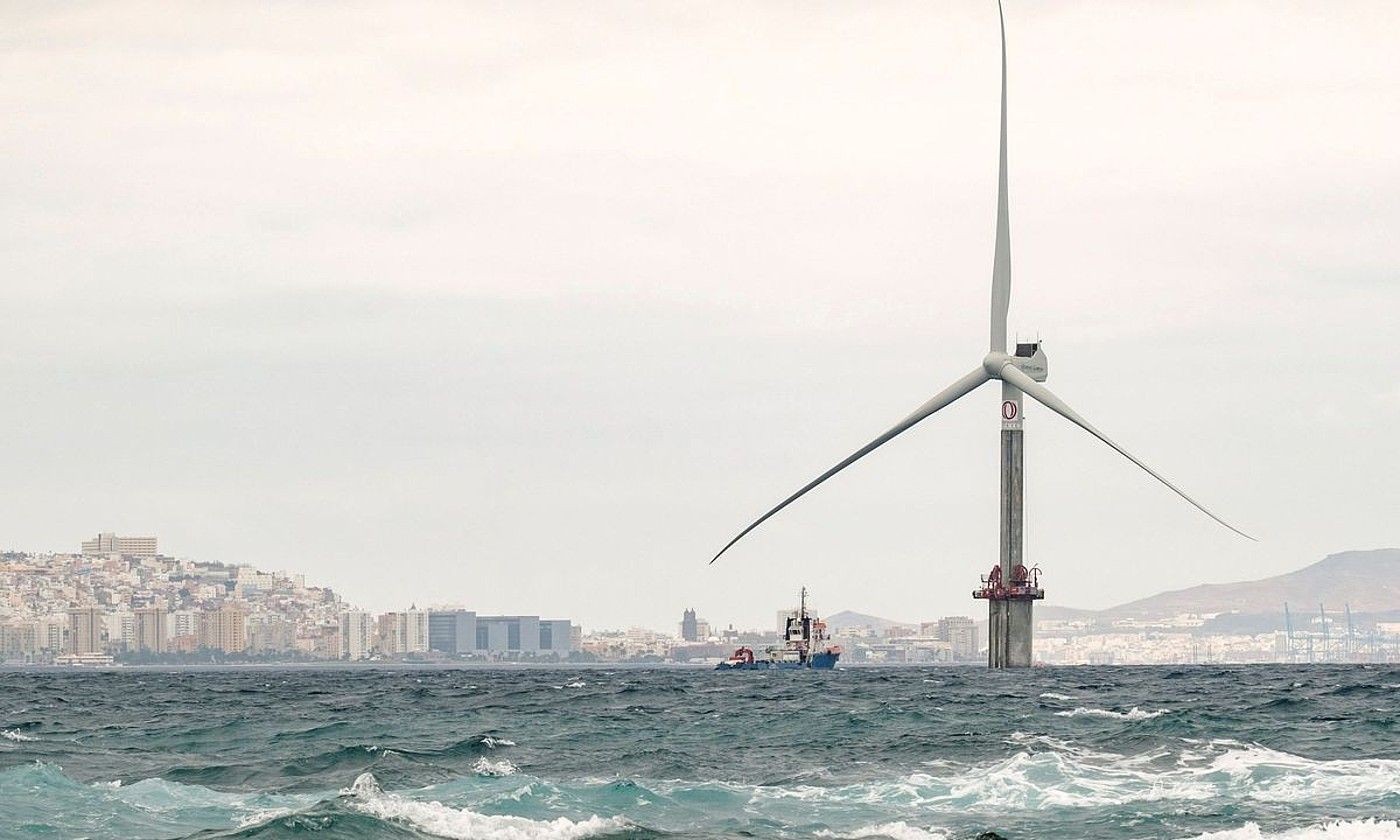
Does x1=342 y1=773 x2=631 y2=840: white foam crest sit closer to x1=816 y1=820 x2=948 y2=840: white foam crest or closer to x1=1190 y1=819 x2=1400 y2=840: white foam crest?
x1=816 y1=820 x2=948 y2=840: white foam crest

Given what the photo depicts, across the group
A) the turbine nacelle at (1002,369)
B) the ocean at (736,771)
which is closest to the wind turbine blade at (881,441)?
the turbine nacelle at (1002,369)

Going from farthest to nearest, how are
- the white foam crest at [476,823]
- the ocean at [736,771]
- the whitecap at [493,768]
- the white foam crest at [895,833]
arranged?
the whitecap at [493,768]
the ocean at [736,771]
the white foam crest at [476,823]
the white foam crest at [895,833]

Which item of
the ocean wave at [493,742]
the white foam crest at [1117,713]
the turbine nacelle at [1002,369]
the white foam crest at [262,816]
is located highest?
the turbine nacelle at [1002,369]

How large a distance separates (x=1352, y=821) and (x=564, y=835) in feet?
61.5

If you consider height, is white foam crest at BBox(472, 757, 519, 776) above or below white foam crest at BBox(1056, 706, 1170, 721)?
Result: below

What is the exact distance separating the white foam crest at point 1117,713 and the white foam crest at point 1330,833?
1170 inches

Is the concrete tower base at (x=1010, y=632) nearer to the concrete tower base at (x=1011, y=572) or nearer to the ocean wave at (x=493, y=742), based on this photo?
the concrete tower base at (x=1011, y=572)

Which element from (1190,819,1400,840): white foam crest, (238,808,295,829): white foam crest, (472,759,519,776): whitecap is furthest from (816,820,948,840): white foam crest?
(472,759,519,776): whitecap

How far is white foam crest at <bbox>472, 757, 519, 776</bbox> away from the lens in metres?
59.5

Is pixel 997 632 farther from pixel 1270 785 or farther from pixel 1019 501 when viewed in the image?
pixel 1270 785

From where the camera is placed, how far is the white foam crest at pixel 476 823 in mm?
46656

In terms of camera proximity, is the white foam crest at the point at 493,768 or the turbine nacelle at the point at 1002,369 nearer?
the white foam crest at the point at 493,768

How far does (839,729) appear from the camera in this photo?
76.8 m

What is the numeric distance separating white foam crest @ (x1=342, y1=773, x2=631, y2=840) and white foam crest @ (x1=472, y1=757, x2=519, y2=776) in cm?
802
